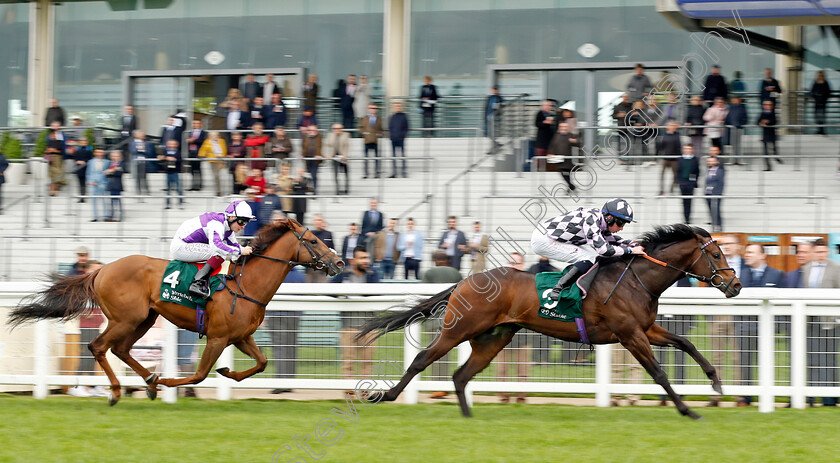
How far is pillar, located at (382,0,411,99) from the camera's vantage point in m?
17.5

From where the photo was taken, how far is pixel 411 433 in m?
6.02

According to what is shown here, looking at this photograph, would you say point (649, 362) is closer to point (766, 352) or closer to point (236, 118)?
point (766, 352)

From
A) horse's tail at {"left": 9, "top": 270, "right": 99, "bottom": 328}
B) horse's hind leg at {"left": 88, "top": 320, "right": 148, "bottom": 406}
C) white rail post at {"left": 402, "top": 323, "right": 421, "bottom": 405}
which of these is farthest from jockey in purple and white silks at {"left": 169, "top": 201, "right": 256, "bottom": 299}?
white rail post at {"left": 402, "top": 323, "right": 421, "bottom": 405}

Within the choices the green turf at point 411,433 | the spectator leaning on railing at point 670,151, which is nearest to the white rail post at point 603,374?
the green turf at point 411,433

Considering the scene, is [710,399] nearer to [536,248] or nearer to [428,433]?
[536,248]

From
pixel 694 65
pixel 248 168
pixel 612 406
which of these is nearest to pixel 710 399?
pixel 612 406

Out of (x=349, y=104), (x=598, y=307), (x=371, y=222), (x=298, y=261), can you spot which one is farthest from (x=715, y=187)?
(x=349, y=104)

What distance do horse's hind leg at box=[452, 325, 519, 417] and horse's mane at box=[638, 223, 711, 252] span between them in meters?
1.07

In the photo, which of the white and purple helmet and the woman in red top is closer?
the white and purple helmet

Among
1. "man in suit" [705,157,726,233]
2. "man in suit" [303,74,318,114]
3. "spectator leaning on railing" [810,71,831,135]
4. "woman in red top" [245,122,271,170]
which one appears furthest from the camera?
"man in suit" [303,74,318,114]

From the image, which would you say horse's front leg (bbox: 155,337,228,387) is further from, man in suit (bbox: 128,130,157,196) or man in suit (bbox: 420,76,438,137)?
man in suit (bbox: 420,76,438,137)

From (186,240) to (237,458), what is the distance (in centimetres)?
231

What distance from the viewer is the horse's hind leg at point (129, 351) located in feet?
24.0

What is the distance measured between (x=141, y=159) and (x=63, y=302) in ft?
→ 21.3
